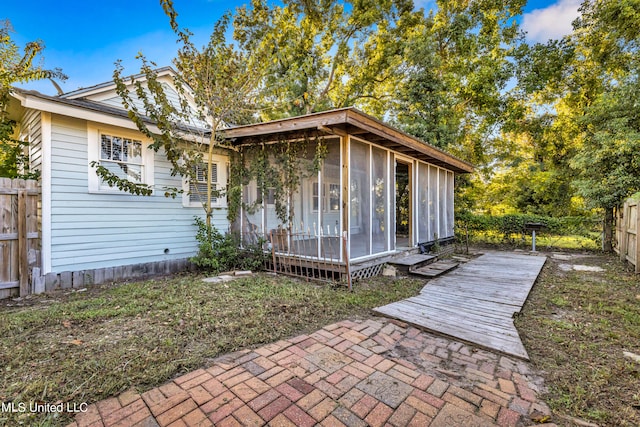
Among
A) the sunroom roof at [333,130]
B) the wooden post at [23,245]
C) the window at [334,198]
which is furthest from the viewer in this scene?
the window at [334,198]

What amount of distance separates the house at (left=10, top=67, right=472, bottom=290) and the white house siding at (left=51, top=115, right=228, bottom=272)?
0.02 metres

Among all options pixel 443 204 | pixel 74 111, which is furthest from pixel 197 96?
pixel 443 204

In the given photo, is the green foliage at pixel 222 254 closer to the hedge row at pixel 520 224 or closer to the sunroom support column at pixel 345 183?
the sunroom support column at pixel 345 183

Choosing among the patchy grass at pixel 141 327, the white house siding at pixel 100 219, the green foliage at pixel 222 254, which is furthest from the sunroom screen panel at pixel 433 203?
the white house siding at pixel 100 219

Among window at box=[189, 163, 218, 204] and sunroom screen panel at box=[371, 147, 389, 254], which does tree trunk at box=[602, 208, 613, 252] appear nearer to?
sunroom screen panel at box=[371, 147, 389, 254]

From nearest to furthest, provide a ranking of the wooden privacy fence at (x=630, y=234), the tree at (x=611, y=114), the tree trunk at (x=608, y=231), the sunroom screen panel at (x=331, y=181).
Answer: the sunroom screen panel at (x=331, y=181)
the wooden privacy fence at (x=630, y=234)
the tree at (x=611, y=114)
the tree trunk at (x=608, y=231)

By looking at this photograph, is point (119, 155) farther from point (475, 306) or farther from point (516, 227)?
point (516, 227)

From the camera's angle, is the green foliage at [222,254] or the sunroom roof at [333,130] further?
the green foliage at [222,254]

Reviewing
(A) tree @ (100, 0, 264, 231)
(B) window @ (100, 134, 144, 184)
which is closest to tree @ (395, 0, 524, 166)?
(A) tree @ (100, 0, 264, 231)

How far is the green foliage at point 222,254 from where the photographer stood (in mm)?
5883

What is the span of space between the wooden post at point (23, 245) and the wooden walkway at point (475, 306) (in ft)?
17.3

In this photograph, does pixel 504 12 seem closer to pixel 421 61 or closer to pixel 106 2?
pixel 421 61

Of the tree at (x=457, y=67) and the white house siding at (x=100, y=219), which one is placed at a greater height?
the tree at (x=457, y=67)

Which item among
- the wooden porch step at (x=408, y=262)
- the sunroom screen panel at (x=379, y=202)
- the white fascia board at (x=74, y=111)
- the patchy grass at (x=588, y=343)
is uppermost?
the white fascia board at (x=74, y=111)
